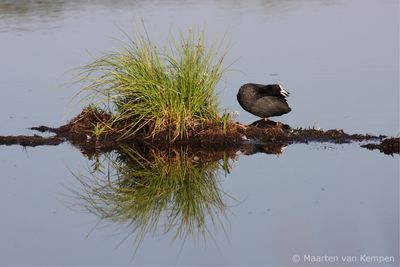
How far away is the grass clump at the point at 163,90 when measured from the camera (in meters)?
12.8

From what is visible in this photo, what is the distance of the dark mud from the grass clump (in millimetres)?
103

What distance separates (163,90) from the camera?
1272cm

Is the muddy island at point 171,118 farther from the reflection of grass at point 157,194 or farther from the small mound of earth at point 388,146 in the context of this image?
the reflection of grass at point 157,194

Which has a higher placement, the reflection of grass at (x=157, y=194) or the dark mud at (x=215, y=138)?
the dark mud at (x=215, y=138)

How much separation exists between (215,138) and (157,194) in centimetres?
198

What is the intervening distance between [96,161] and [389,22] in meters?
11.7

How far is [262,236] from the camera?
9398 millimetres

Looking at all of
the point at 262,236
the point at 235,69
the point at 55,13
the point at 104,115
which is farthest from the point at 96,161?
the point at 55,13

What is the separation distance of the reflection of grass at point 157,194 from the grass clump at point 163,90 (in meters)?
0.48

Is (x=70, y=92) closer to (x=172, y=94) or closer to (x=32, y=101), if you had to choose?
(x=32, y=101)

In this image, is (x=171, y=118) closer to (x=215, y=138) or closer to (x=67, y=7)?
(x=215, y=138)

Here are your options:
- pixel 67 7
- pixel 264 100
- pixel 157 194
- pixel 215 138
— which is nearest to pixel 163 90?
pixel 215 138

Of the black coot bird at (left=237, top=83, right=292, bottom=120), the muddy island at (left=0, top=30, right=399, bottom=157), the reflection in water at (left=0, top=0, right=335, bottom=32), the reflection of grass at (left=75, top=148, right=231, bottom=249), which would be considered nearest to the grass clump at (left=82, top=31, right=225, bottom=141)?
the muddy island at (left=0, top=30, right=399, bottom=157)

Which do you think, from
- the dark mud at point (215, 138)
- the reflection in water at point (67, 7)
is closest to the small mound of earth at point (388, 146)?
the dark mud at point (215, 138)
